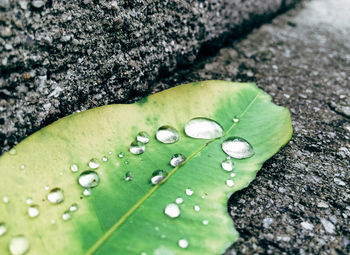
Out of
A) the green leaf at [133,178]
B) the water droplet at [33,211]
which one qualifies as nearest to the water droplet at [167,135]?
the green leaf at [133,178]

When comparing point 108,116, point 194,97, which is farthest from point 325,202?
point 108,116

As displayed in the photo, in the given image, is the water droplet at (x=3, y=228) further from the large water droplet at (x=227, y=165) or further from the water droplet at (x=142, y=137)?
the large water droplet at (x=227, y=165)

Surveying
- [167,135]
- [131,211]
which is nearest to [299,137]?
[167,135]

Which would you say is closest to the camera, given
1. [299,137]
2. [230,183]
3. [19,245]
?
[19,245]

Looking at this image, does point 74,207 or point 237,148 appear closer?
point 74,207

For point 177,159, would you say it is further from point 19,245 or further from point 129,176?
point 19,245

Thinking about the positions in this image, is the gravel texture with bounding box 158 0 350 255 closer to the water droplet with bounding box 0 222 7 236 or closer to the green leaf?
the green leaf

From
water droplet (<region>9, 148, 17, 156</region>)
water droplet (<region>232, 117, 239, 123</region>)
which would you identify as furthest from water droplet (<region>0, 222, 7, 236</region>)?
water droplet (<region>232, 117, 239, 123</region>)
